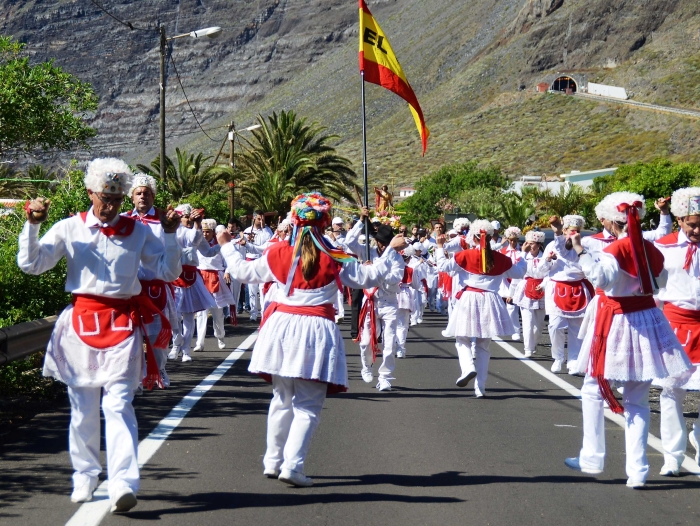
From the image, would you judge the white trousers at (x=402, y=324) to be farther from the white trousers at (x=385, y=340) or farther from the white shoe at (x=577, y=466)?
the white shoe at (x=577, y=466)

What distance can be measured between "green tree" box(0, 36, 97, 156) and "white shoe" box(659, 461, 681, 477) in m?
8.61

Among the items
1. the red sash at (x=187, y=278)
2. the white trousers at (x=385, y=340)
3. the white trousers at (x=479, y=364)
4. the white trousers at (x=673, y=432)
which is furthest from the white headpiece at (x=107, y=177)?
the red sash at (x=187, y=278)

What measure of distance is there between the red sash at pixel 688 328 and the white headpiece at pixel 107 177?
398 centimetres

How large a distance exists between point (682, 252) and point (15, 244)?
24.3ft

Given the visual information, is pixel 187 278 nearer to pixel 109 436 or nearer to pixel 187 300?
pixel 187 300

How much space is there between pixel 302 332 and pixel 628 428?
7.38 feet

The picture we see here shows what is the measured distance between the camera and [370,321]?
494 inches

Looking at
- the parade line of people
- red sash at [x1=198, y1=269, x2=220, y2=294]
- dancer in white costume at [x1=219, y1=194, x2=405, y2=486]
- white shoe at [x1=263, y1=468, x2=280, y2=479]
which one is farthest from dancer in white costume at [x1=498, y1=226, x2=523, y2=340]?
white shoe at [x1=263, y1=468, x2=280, y2=479]

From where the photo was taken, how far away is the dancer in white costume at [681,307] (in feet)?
24.2

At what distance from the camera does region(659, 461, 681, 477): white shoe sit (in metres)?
7.30

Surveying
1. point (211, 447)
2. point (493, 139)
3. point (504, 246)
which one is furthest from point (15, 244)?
point (493, 139)

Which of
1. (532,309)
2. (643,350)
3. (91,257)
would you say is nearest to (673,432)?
(643,350)

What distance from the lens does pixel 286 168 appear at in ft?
151

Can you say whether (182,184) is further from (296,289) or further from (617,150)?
(617,150)
